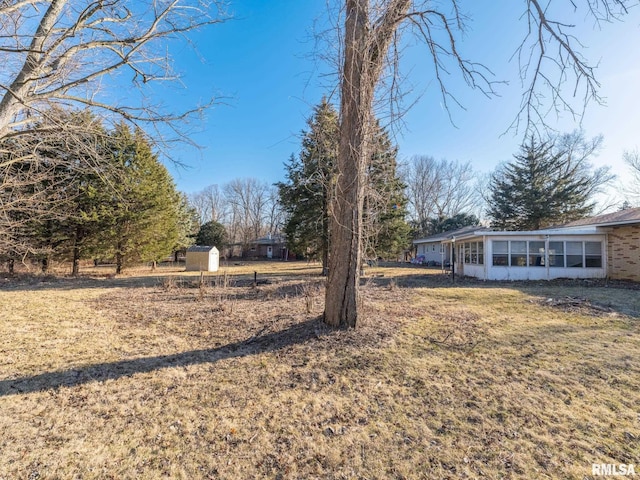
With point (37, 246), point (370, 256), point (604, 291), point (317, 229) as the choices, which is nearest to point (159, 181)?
point (37, 246)

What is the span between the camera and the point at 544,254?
13.9m

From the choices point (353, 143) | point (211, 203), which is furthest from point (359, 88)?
point (211, 203)

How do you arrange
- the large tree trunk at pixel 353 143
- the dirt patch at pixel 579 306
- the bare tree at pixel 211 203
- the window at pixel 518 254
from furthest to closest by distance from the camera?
the bare tree at pixel 211 203 < the window at pixel 518 254 < the dirt patch at pixel 579 306 < the large tree trunk at pixel 353 143

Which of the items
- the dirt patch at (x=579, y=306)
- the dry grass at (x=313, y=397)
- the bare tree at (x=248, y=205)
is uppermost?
the bare tree at (x=248, y=205)

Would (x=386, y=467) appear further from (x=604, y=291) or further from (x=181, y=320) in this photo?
(x=604, y=291)

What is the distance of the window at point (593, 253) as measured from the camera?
1366cm

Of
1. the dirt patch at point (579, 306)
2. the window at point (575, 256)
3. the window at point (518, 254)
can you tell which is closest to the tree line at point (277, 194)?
the dirt patch at point (579, 306)

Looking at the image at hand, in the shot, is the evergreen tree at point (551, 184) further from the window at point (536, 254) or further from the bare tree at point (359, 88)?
the bare tree at point (359, 88)

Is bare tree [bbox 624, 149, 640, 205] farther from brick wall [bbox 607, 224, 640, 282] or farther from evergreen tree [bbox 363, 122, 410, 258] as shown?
evergreen tree [bbox 363, 122, 410, 258]

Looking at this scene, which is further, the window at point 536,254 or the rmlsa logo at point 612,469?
the window at point 536,254

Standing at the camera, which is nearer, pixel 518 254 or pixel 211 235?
pixel 518 254

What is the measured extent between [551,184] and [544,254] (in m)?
14.6

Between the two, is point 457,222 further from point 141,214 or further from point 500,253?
point 141,214

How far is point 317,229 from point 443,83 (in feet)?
36.2
